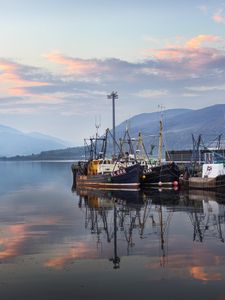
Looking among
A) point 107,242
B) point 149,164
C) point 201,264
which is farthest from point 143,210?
point 149,164

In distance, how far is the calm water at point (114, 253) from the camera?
66.7 feet

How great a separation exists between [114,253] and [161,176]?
50.5 metres

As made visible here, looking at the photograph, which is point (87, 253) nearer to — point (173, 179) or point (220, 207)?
point (220, 207)

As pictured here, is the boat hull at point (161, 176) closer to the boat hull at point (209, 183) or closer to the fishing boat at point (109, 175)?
the fishing boat at point (109, 175)

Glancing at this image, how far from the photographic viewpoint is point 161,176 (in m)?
77.1

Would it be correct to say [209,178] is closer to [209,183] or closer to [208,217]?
[209,183]

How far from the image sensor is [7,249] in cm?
2925

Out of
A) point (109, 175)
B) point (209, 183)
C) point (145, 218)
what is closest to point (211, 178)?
point (209, 183)

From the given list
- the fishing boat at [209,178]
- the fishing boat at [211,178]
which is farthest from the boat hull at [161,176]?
the fishing boat at [211,178]

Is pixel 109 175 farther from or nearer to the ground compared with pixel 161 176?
farther from the ground

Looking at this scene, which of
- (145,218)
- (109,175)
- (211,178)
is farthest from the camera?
(109,175)

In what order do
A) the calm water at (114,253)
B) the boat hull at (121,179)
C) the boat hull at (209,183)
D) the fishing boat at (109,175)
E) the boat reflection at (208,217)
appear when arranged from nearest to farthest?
1. the calm water at (114,253)
2. the boat reflection at (208,217)
3. the boat hull at (209,183)
4. the boat hull at (121,179)
5. the fishing boat at (109,175)

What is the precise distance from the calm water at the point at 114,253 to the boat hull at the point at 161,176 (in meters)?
25.0

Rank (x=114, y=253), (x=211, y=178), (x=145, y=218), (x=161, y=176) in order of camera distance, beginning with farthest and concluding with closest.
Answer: (x=161, y=176) → (x=211, y=178) → (x=145, y=218) → (x=114, y=253)
